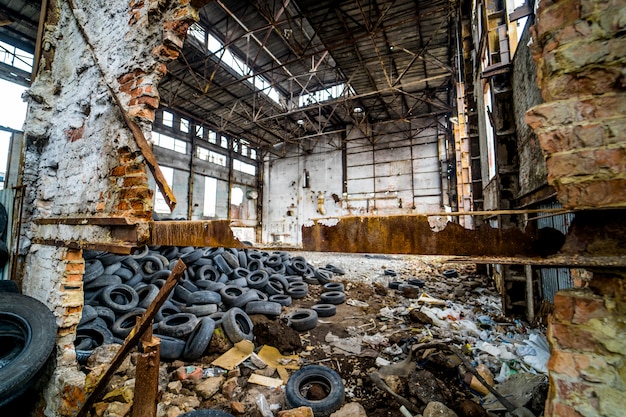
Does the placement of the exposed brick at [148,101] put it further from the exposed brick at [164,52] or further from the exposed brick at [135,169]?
the exposed brick at [135,169]

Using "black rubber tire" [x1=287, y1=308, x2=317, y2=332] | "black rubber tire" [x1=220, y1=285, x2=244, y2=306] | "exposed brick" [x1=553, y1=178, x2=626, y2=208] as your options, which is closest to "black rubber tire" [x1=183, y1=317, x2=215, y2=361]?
"black rubber tire" [x1=220, y1=285, x2=244, y2=306]

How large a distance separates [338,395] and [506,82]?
5559mm

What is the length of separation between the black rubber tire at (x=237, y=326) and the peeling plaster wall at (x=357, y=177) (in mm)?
11558

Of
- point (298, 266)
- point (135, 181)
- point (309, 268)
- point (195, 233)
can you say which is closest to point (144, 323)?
point (195, 233)

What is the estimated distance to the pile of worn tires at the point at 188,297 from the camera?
3707 mm

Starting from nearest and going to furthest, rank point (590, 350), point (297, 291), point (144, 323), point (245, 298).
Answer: point (590, 350) < point (144, 323) < point (245, 298) < point (297, 291)

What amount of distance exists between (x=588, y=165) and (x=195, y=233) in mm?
2202

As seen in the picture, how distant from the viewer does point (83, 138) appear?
3016 millimetres

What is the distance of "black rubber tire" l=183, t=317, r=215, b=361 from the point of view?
140 inches

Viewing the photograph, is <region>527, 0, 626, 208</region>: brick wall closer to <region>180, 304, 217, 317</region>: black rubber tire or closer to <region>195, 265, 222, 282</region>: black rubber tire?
<region>180, 304, 217, 317</region>: black rubber tire

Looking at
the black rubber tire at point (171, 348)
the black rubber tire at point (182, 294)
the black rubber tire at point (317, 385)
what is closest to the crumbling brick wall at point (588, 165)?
the black rubber tire at point (317, 385)

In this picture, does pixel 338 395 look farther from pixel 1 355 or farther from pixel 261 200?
pixel 261 200

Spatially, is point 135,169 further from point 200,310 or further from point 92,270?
point 92,270

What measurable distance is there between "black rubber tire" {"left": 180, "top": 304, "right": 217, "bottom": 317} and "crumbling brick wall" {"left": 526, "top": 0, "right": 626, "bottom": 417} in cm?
471
